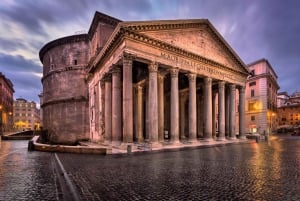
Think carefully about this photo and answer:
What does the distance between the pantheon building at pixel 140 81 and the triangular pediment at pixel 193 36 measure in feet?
0.25

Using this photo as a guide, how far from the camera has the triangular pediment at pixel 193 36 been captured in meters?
18.4

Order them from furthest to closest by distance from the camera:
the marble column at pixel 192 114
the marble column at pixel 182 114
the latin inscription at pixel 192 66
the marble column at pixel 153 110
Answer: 1. the marble column at pixel 182 114
2. the marble column at pixel 192 114
3. the latin inscription at pixel 192 66
4. the marble column at pixel 153 110

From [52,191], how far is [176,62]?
16.3 m

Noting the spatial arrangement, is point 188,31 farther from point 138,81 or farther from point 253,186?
point 253,186

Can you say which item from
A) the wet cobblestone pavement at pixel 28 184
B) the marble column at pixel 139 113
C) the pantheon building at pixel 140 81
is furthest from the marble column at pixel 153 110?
the wet cobblestone pavement at pixel 28 184

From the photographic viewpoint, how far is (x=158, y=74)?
22.2 meters

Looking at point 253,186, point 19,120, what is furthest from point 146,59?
point 19,120

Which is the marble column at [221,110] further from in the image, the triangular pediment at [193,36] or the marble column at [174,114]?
the marble column at [174,114]

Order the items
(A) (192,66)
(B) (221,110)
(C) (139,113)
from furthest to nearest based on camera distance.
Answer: (B) (221,110) < (C) (139,113) < (A) (192,66)

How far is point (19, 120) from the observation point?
113 metres

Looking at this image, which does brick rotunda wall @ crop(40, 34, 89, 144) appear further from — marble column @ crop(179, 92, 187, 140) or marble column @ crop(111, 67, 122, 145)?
marble column @ crop(111, 67, 122, 145)

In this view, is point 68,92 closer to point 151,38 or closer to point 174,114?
point 174,114

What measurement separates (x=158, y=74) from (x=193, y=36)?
5.24 m

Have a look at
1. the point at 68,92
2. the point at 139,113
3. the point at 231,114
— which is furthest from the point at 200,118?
the point at 68,92
